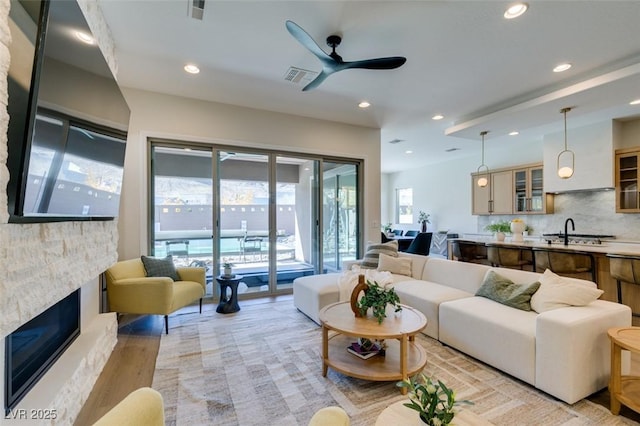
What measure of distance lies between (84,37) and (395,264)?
3.81 metres

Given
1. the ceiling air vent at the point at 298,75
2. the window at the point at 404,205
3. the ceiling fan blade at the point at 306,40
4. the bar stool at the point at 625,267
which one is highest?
the ceiling air vent at the point at 298,75

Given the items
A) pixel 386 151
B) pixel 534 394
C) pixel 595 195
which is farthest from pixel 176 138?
pixel 595 195

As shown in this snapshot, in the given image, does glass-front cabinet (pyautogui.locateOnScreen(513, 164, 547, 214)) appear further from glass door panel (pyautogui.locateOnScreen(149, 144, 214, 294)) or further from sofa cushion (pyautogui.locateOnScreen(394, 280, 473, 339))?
glass door panel (pyautogui.locateOnScreen(149, 144, 214, 294))

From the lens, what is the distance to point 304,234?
17.6ft

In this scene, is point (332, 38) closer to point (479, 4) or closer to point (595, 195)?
point (479, 4)

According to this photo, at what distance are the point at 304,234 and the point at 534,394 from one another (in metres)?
3.82

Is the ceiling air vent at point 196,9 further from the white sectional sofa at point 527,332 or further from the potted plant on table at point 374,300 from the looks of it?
the white sectional sofa at point 527,332

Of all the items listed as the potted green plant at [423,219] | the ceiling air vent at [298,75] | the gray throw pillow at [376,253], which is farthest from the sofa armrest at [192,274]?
the potted green plant at [423,219]

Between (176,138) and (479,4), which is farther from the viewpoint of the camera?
(176,138)

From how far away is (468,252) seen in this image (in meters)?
5.21

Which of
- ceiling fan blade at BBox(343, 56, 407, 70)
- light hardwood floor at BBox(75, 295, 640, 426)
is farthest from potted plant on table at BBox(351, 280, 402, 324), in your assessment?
ceiling fan blade at BBox(343, 56, 407, 70)

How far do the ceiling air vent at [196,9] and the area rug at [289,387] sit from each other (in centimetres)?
292

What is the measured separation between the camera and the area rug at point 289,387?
192 centimetres

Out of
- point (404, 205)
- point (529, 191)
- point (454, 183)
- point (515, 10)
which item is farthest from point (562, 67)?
point (404, 205)
